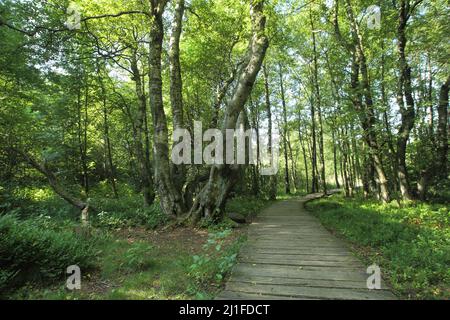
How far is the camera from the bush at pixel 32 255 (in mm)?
3615

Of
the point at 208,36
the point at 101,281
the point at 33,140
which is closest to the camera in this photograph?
the point at 101,281

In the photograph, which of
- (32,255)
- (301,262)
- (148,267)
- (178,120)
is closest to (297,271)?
(301,262)

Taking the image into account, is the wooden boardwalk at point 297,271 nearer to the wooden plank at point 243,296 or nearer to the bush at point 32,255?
the wooden plank at point 243,296

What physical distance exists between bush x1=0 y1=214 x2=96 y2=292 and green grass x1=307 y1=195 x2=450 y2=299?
199 inches

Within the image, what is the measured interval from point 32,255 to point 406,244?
271 inches

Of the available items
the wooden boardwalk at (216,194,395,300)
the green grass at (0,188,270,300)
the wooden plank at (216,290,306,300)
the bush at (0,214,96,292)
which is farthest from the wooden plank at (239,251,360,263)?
the bush at (0,214,96,292)

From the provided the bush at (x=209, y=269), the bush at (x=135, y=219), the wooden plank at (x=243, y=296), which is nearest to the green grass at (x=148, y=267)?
the bush at (x=209, y=269)

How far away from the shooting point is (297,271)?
13.6ft

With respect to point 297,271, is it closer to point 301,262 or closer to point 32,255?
point 301,262

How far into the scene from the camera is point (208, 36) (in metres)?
12.9
